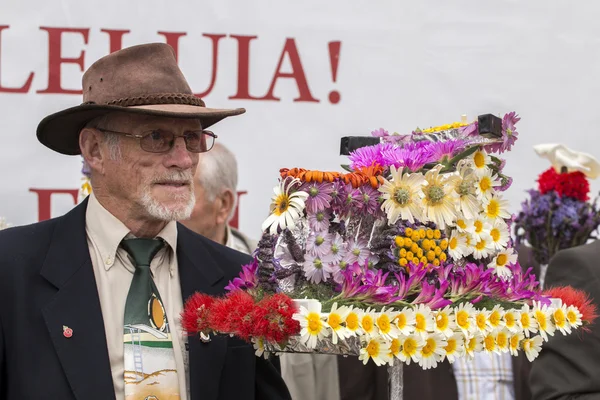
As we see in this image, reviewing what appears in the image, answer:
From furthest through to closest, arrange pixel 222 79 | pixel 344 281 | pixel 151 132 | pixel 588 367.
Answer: pixel 222 79 → pixel 588 367 → pixel 151 132 → pixel 344 281

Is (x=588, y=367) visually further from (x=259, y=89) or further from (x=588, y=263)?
(x=259, y=89)

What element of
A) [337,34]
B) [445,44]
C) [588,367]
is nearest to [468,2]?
[445,44]

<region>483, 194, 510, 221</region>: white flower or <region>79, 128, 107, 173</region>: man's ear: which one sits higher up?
<region>79, 128, 107, 173</region>: man's ear

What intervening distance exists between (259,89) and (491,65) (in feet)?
4.32

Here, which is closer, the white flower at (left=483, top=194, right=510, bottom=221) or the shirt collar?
the white flower at (left=483, top=194, right=510, bottom=221)

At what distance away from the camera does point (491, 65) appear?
19.7ft

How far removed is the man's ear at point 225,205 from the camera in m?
5.75

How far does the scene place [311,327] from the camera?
2.90 metres

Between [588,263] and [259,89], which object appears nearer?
[588,263]

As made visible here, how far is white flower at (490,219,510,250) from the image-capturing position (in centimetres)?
330

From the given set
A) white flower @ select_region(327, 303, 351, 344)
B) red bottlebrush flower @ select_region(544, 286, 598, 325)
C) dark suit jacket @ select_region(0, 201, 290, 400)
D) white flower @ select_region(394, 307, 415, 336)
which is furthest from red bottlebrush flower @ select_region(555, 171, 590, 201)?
white flower @ select_region(327, 303, 351, 344)

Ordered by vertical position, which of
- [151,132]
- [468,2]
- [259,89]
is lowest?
[151,132]

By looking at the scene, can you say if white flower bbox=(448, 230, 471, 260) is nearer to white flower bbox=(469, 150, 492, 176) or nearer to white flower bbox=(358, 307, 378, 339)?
white flower bbox=(469, 150, 492, 176)

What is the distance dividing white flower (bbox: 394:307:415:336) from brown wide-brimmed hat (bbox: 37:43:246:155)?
1104 millimetres
